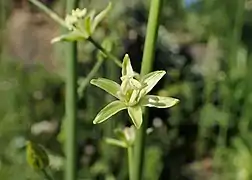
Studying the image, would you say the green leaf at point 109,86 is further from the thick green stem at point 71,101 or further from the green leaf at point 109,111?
the thick green stem at point 71,101

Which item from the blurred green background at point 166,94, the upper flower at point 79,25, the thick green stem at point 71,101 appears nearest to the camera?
the upper flower at point 79,25

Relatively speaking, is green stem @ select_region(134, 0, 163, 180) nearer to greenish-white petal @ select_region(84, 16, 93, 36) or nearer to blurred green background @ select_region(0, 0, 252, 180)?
greenish-white petal @ select_region(84, 16, 93, 36)

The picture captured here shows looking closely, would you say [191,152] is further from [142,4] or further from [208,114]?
[142,4]

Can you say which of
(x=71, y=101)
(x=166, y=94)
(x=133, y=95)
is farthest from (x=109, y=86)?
(x=166, y=94)

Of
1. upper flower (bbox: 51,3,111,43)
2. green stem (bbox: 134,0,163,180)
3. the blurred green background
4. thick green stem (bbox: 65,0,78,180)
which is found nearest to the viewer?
green stem (bbox: 134,0,163,180)

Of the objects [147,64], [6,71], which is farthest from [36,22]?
[147,64]

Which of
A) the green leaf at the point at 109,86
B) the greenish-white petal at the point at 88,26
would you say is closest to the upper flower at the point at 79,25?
the greenish-white petal at the point at 88,26

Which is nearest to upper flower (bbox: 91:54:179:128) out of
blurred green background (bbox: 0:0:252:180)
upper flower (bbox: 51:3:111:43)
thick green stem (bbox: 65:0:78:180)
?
upper flower (bbox: 51:3:111:43)
